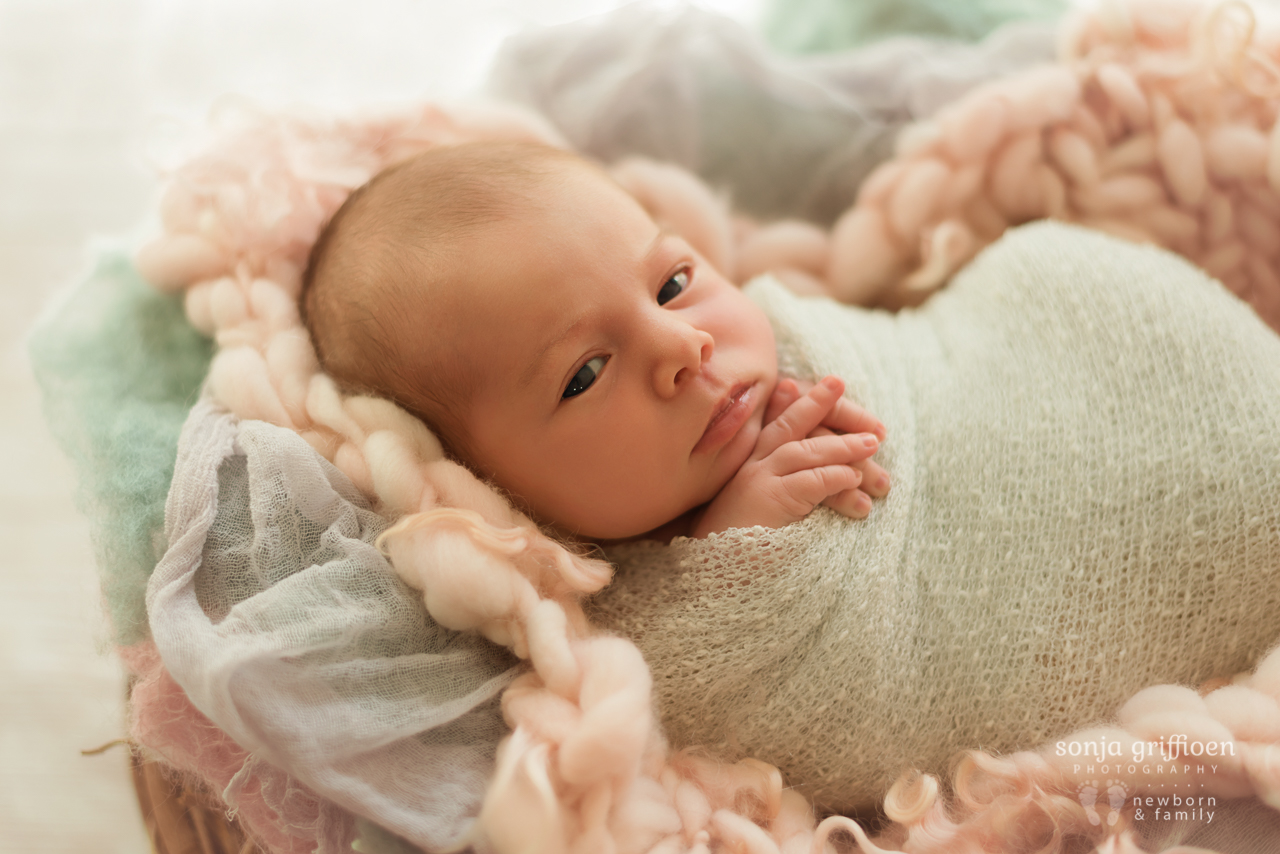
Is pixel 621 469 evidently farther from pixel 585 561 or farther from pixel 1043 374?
pixel 1043 374

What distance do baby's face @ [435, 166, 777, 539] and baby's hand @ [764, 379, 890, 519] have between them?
5cm

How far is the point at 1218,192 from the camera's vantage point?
46.9 inches

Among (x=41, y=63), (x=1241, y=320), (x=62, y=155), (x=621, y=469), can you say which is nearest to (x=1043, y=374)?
(x=1241, y=320)

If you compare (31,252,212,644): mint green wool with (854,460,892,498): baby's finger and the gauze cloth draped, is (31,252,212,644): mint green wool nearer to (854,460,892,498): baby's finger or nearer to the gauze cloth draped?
the gauze cloth draped

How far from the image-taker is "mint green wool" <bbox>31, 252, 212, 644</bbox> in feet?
2.80

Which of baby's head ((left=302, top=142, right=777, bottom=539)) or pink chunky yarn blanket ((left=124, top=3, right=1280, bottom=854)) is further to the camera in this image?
baby's head ((left=302, top=142, right=777, bottom=539))

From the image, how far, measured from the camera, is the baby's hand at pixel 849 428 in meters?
0.94

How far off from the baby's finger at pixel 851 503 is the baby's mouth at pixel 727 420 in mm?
122

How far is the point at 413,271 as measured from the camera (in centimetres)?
91

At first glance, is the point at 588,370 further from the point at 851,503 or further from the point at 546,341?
the point at 851,503

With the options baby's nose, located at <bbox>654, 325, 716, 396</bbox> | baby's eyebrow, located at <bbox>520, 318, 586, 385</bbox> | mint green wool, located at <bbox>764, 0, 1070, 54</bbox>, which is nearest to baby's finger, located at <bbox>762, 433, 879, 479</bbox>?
baby's nose, located at <bbox>654, 325, 716, 396</bbox>

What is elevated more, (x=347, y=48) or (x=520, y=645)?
(x=347, y=48)

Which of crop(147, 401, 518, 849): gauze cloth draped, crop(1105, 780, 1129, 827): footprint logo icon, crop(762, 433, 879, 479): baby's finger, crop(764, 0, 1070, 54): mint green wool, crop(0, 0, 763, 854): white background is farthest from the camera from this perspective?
crop(764, 0, 1070, 54): mint green wool

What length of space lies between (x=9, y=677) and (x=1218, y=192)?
5.91 feet
